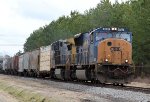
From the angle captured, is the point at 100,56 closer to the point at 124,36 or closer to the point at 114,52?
the point at 114,52

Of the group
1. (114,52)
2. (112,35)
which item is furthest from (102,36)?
(114,52)

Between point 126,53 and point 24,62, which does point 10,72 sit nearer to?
point 24,62

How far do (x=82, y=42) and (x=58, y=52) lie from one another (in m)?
9.60

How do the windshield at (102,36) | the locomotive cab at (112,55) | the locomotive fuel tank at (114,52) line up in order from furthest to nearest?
the windshield at (102,36), the locomotive fuel tank at (114,52), the locomotive cab at (112,55)

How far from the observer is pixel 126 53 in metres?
29.0

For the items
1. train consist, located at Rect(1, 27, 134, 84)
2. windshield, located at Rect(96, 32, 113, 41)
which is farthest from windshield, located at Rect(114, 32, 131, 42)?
windshield, located at Rect(96, 32, 113, 41)

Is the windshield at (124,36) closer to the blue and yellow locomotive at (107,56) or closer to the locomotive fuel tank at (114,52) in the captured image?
the blue and yellow locomotive at (107,56)

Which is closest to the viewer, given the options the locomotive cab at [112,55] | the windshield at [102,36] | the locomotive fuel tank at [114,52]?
the locomotive cab at [112,55]

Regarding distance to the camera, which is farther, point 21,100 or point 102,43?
point 102,43

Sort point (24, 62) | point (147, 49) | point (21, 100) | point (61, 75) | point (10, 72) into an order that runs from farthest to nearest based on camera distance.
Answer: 1. point (10, 72)
2. point (24, 62)
3. point (147, 49)
4. point (61, 75)
5. point (21, 100)

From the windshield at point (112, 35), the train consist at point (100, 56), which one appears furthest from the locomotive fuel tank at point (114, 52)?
the windshield at point (112, 35)

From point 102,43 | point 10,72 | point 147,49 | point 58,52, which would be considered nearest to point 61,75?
point 58,52

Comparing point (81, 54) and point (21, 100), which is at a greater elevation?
point (81, 54)

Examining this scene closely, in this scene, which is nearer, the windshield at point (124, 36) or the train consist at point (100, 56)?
the train consist at point (100, 56)
